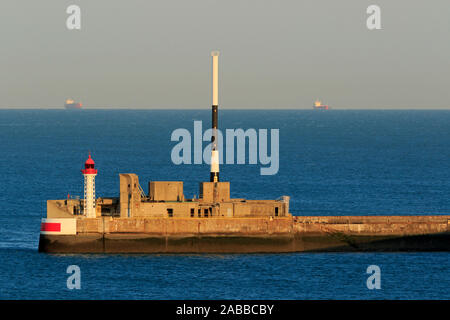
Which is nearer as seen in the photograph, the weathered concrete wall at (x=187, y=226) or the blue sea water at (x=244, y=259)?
the blue sea water at (x=244, y=259)

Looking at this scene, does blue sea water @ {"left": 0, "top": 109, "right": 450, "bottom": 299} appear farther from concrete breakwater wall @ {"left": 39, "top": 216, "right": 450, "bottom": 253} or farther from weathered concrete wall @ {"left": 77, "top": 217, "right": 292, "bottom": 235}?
weathered concrete wall @ {"left": 77, "top": 217, "right": 292, "bottom": 235}

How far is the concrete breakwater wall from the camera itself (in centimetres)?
7662

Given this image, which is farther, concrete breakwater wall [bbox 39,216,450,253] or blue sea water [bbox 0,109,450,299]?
concrete breakwater wall [bbox 39,216,450,253]

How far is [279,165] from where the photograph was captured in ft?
531

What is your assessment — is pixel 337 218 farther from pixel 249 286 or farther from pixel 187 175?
pixel 187 175

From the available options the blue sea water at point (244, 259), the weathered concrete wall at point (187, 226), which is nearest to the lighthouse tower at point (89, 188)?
the weathered concrete wall at point (187, 226)

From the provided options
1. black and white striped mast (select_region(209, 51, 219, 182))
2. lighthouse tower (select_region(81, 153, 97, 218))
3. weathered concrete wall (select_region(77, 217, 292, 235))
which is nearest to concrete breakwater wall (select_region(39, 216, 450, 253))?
weathered concrete wall (select_region(77, 217, 292, 235))

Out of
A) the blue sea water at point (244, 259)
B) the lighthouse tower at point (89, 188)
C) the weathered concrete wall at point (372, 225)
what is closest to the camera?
the blue sea water at point (244, 259)

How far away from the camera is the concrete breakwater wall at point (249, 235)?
76625 millimetres

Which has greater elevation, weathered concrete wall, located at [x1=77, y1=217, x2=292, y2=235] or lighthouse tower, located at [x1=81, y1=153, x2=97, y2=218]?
lighthouse tower, located at [x1=81, y1=153, x2=97, y2=218]

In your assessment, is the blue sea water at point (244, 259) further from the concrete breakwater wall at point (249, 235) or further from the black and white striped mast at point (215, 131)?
the black and white striped mast at point (215, 131)

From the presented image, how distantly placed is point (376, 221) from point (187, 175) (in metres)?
64.4

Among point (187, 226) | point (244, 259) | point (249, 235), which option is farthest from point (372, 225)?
point (187, 226)

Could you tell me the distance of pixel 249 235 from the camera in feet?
257
